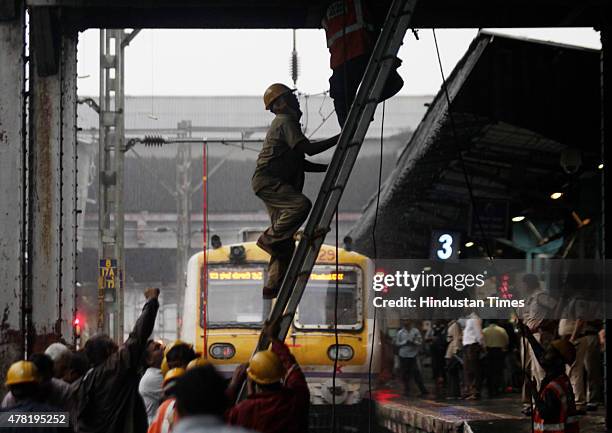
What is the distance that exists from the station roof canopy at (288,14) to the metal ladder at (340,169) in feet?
6.41

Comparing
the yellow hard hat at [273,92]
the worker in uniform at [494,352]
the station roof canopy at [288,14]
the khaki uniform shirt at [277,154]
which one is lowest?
the worker in uniform at [494,352]

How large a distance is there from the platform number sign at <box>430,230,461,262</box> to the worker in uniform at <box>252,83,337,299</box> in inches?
388

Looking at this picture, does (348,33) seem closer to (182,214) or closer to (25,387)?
(25,387)

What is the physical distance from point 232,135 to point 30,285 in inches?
348

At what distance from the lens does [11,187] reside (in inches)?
382

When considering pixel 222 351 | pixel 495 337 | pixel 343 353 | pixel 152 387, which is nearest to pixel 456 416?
pixel 343 353

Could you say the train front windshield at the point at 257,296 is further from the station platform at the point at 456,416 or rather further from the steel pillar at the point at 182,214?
the steel pillar at the point at 182,214

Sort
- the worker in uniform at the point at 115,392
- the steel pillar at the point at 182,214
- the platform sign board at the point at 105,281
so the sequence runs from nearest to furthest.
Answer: the worker in uniform at the point at 115,392
the platform sign board at the point at 105,281
the steel pillar at the point at 182,214

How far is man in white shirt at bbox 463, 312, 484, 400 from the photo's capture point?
19797mm

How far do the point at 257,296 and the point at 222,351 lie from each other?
90 cm

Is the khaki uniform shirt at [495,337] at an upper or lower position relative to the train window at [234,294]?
lower

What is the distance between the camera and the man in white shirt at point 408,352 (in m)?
21.8

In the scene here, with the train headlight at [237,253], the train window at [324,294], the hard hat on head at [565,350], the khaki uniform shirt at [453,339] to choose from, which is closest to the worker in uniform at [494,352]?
the khaki uniform shirt at [453,339]

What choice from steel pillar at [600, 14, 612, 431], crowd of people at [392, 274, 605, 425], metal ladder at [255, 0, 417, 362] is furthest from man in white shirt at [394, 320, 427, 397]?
metal ladder at [255, 0, 417, 362]
